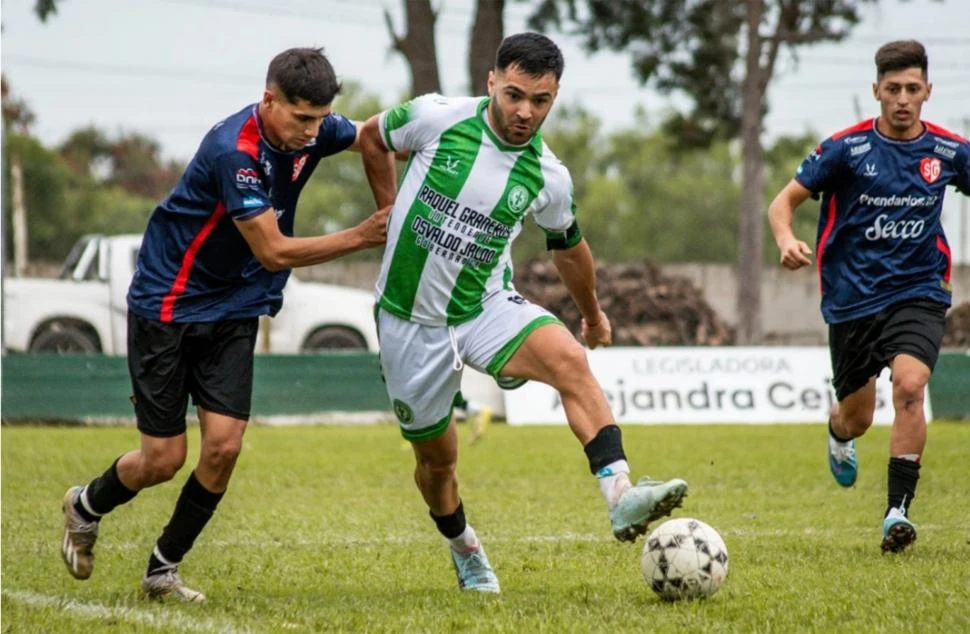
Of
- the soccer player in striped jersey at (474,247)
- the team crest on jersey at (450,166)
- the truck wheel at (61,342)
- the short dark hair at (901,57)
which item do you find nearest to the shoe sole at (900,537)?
the soccer player in striped jersey at (474,247)

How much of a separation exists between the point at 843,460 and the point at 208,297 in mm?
4568

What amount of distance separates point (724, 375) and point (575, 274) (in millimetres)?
12079

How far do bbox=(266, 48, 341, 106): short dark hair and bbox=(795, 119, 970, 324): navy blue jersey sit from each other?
3.14 metres

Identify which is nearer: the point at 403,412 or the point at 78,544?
the point at 403,412

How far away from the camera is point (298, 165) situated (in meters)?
6.08

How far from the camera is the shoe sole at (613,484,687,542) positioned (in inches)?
203

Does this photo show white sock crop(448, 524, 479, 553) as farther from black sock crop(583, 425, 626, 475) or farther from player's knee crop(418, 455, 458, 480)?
black sock crop(583, 425, 626, 475)

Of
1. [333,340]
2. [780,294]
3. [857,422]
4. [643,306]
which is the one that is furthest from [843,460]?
[780,294]

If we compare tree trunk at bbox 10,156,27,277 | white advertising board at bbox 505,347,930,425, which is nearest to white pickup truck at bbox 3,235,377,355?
white advertising board at bbox 505,347,930,425

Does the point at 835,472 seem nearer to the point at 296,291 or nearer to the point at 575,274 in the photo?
the point at 575,274

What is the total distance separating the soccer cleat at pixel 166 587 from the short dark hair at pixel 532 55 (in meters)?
2.46

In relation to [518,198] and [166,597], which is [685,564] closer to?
[518,198]

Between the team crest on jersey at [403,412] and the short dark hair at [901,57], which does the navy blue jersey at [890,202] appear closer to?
the short dark hair at [901,57]

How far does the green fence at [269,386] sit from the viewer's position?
17156mm
